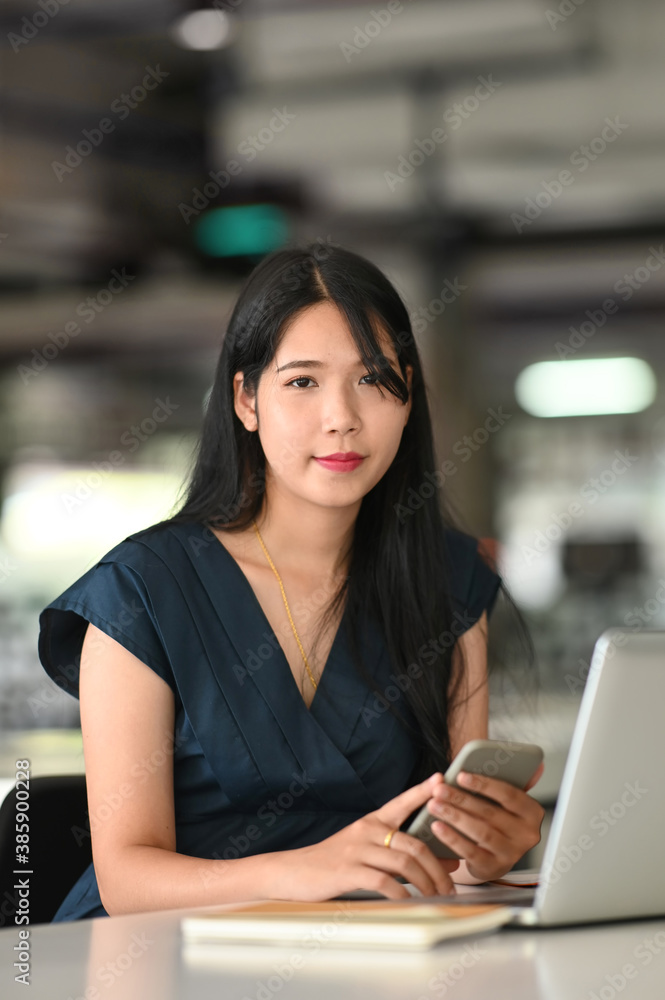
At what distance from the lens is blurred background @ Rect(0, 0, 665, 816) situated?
153 inches

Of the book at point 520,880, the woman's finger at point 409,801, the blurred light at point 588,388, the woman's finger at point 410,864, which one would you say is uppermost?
the blurred light at point 588,388

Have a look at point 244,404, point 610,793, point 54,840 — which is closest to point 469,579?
point 244,404

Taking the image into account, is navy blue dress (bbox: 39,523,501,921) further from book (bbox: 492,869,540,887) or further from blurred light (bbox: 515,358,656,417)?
blurred light (bbox: 515,358,656,417)

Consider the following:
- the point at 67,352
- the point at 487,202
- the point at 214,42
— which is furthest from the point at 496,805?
the point at 67,352

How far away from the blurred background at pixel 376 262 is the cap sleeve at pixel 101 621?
8.12ft

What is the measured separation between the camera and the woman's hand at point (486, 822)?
996 millimetres

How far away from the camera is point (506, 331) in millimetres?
4656

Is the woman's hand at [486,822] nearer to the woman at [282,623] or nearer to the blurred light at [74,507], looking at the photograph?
the woman at [282,623]

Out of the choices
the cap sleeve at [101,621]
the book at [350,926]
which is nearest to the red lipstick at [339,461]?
the cap sleeve at [101,621]

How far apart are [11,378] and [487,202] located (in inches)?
82.8

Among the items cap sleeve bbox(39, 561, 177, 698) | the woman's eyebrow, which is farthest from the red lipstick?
cap sleeve bbox(39, 561, 177, 698)

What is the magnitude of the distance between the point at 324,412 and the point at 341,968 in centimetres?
74

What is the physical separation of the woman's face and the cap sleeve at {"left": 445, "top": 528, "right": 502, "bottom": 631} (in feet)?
0.85

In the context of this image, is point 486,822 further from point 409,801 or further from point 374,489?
point 374,489
